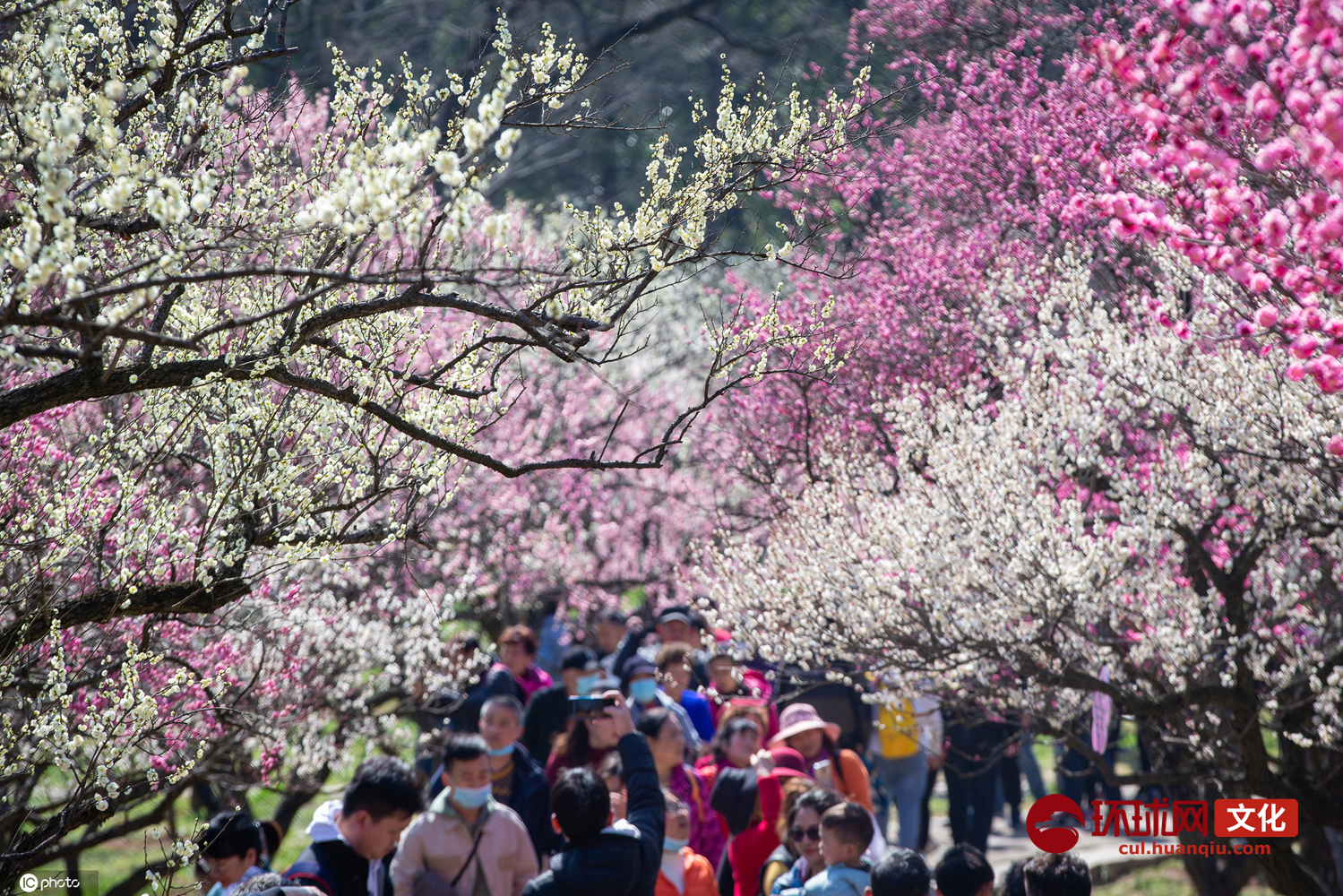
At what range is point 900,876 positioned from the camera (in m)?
4.42

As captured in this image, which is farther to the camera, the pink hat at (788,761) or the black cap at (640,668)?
the black cap at (640,668)

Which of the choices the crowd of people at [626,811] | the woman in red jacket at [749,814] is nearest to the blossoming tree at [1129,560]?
the crowd of people at [626,811]

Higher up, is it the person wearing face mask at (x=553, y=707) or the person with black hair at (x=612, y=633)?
the person with black hair at (x=612, y=633)

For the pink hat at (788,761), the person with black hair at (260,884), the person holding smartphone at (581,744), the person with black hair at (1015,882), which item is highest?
the person holding smartphone at (581,744)

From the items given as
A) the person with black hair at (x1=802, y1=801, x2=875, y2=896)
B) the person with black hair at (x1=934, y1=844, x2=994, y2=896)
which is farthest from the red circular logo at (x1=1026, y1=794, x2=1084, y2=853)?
the person with black hair at (x1=802, y1=801, x2=875, y2=896)

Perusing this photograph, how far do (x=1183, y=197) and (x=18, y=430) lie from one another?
13.6 feet

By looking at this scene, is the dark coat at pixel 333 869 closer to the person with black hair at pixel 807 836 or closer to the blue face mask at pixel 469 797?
the blue face mask at pixel 469 797

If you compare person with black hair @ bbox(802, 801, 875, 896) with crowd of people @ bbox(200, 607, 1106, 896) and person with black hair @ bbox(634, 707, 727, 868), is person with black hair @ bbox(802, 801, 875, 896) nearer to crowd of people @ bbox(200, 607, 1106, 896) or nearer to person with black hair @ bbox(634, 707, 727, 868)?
crowd of people @ bbox(200, 607, 1106, 896)

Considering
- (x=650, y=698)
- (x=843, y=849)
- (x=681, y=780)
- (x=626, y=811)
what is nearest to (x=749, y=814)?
(x=681, y=780)

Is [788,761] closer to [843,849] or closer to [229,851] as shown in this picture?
[843,849]

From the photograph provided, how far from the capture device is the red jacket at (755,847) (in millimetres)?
5758

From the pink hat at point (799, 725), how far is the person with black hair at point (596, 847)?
190 centimetres

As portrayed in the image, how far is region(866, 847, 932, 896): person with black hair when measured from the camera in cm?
441

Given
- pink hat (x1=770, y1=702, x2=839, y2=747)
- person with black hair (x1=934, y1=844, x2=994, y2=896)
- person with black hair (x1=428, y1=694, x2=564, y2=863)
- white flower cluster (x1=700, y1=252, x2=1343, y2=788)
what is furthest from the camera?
pink hat (x1=770, y1=702, x2=839, y2=747)
